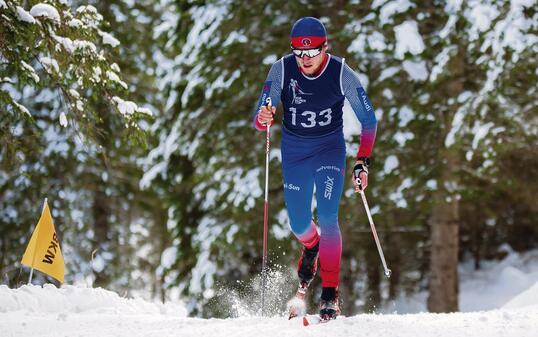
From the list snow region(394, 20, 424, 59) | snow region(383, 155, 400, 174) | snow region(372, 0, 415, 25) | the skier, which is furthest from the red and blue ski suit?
snow region(383, 155, 400, 174)

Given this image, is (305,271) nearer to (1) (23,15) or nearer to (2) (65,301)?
(2) (65,301)

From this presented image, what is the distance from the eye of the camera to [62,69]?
279 inches

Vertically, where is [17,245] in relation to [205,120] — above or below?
below

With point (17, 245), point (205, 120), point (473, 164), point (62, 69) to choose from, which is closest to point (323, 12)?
point (205, 120)

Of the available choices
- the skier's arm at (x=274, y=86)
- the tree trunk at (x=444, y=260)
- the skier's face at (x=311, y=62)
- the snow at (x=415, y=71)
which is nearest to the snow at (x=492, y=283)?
the tree trunk at (x=444, y=260)

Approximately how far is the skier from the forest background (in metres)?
2.01

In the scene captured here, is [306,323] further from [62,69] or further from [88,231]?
[88,231]

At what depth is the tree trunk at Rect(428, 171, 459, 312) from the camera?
12.2 m

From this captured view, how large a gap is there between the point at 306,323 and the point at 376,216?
20.8ft

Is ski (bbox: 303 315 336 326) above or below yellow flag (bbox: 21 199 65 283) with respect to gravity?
below

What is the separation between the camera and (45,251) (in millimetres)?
7355

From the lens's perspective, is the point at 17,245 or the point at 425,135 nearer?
the point at 425,135

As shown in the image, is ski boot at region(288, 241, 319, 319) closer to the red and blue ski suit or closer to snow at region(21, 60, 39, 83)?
the red and blue ski suit

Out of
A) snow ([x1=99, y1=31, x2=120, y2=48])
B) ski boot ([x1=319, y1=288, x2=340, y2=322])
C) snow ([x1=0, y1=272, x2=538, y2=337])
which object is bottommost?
snow ([x1=0, y1=272, x2=538, y2=337])
